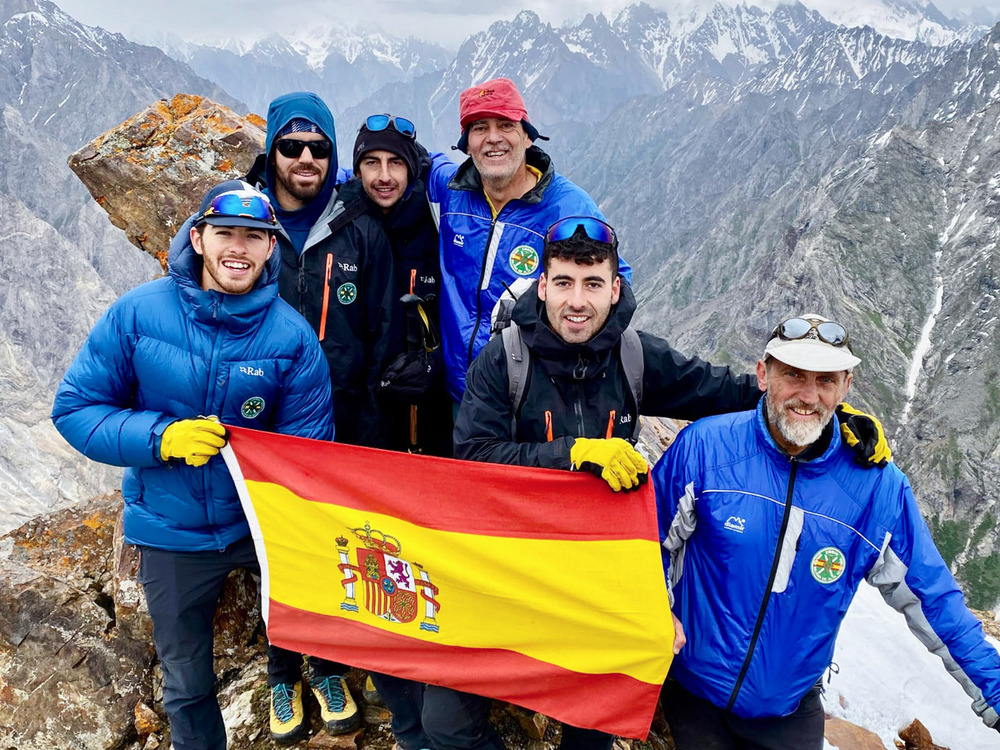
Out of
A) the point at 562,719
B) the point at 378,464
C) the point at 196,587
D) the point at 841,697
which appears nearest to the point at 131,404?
the point at 196,587

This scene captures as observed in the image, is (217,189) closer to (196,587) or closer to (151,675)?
(196,587)

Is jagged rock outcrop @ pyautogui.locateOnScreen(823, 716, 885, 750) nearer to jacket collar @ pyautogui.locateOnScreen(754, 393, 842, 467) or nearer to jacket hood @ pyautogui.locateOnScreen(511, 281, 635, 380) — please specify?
jacket collar @ pyautogui.locateOnScreen(754, 393, 842, 467)

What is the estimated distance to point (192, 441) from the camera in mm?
5914

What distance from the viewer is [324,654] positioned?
21.5ft

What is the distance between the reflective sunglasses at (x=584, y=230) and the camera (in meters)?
6.00

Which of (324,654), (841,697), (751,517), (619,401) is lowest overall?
(841,697)

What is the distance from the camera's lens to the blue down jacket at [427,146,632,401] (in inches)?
299

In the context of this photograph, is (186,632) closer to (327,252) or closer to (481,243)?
(327,252)

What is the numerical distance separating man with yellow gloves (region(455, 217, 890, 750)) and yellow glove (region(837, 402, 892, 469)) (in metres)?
0.01

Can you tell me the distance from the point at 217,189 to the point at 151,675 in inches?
235

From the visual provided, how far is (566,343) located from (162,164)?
9.81m

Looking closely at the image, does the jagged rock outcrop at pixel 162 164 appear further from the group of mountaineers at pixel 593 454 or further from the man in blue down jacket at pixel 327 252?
the group of mountaineers at pixel 593 454

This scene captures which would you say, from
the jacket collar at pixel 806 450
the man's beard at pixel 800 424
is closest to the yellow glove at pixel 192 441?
the jacket collar at pixel 806 450

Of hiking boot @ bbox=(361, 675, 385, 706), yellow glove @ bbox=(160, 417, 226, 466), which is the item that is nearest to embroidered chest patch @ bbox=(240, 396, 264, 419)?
yellow glove @ bbox=(160, 417, 226, 466)
